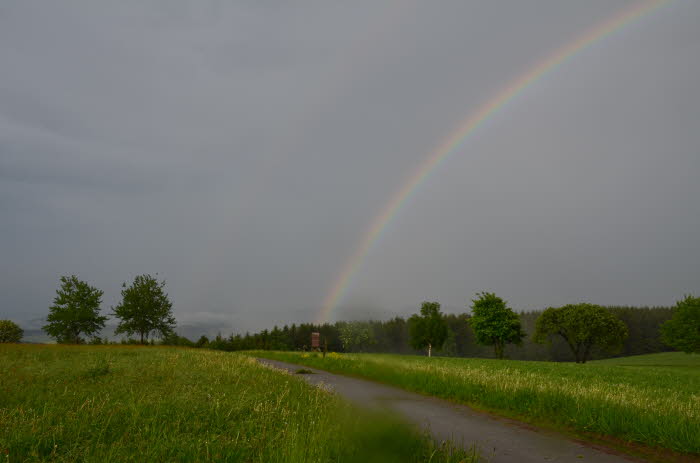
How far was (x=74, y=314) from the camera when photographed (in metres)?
56.8

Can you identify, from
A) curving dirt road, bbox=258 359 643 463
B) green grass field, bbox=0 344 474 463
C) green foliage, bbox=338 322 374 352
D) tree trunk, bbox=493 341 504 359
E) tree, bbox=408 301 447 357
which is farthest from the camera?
tree, bbox=408 301 447 357

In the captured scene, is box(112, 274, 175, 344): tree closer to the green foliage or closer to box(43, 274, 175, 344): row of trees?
box(43, 274, 175, 344): row of trees

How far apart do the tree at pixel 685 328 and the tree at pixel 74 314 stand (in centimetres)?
9152

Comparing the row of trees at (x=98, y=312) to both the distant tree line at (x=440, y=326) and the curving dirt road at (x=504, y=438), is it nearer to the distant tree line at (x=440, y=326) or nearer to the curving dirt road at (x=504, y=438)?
the distant tree line at (x=440, y=326)

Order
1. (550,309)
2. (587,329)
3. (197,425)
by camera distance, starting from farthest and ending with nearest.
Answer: (550,309) → (587,329) → (197,425)

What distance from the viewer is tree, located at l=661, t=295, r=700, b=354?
6406 cm

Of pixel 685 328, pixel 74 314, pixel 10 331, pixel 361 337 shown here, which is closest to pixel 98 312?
pixel 74 314

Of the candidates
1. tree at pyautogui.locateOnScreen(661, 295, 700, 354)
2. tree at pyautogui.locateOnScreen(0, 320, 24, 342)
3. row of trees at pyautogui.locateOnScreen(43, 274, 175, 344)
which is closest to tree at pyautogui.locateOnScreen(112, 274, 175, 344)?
row of trees at pyautogui.locateOnScreen(43, 274, 175, 344)

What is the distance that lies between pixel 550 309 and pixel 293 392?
8090cm

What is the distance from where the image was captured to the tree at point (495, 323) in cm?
7306

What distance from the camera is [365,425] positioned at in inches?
144

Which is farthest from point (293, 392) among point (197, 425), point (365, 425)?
point (365, 425)

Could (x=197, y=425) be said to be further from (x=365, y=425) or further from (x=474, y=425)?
(x=474, y=425)

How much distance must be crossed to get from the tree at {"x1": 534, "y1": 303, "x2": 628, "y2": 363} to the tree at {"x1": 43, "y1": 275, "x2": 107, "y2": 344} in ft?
252
